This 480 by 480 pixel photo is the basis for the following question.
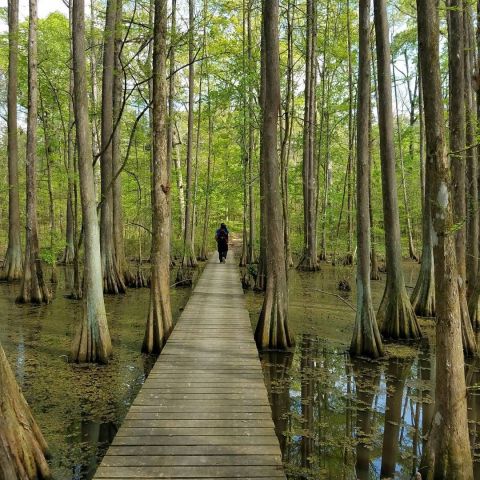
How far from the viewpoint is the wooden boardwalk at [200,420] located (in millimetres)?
3057

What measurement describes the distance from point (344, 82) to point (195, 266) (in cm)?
1090

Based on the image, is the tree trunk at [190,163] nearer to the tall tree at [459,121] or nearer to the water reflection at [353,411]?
the water reflection at [353,411]

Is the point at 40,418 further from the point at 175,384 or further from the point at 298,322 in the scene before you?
the point at 298,322

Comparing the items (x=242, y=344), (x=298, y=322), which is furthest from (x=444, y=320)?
(x=298, y=322)

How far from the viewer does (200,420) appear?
12.5 feet

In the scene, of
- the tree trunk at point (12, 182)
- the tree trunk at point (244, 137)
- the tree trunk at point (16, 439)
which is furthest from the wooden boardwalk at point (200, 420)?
the tree trunk at point (244, 137)

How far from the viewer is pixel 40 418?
4555mm

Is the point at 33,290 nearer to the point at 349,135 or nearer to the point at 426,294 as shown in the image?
the point at 426,294

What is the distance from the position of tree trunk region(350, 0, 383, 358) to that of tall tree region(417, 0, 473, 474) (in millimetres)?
3588

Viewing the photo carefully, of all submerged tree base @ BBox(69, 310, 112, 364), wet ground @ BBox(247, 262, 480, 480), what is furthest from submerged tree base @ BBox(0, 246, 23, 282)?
wet ground @ BBox(247, 262, 480, 480)

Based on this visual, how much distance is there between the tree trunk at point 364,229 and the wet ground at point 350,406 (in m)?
0.30

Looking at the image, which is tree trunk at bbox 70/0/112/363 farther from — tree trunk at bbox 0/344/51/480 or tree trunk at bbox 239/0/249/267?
tree trunk at bbox 239/0/249/267

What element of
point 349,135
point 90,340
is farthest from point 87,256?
point 349,135

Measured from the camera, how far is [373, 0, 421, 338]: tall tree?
26.3ft
